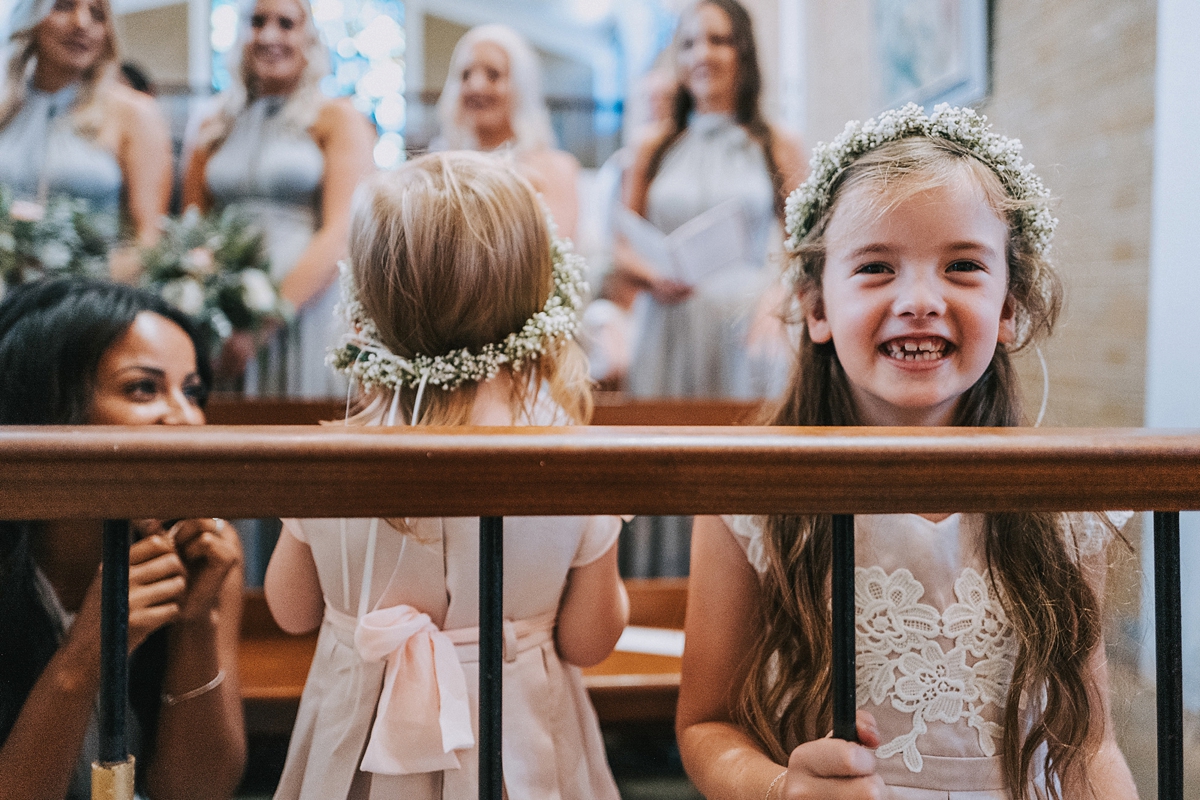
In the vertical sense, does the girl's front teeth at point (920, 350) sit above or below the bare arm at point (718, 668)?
above

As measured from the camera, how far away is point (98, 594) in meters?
0.99

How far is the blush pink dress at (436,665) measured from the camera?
0.95 meters

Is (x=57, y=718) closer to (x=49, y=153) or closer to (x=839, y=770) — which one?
Answer: (x=839, y=770)

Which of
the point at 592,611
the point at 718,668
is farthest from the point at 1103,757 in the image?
the point at 592,611

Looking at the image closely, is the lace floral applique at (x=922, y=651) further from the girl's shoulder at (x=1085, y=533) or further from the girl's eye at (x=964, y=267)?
the girl's eye at (x=964, y=267)

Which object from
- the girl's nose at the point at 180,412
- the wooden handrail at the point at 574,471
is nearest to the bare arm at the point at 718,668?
the wooden handrail at the point at 574,471

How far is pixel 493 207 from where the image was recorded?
3.88 ft

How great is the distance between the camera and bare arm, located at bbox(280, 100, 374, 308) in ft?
10.3

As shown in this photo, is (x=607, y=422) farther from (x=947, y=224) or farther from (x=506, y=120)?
(x=947, y=224)

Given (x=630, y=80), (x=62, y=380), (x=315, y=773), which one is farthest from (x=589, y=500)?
(x=630, y=80)

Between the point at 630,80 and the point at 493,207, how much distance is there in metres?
4.84

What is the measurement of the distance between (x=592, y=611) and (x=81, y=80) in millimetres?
2897

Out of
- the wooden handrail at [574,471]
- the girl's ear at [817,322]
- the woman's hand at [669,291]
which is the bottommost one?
the wooden handrail at [574,471]

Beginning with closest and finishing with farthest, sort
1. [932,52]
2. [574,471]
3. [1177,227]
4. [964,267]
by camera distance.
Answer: [574,471] < [964,267] < [1177,227] < [932,52]
